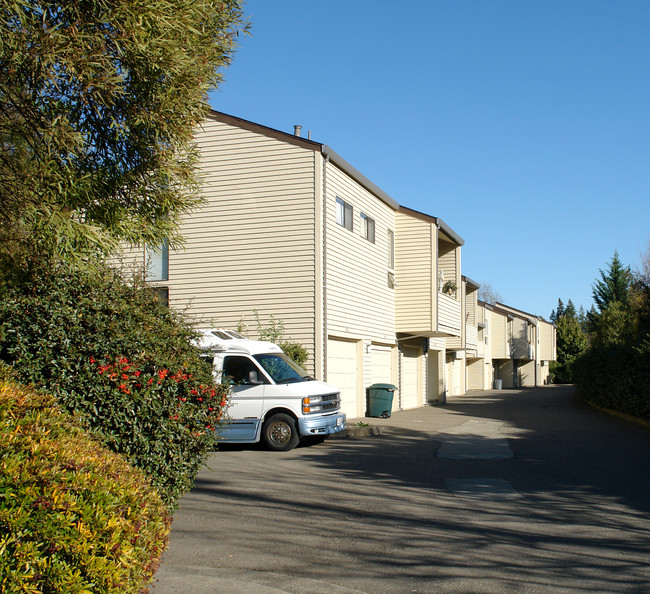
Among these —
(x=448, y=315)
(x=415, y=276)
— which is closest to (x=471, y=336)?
(x=448, y=315)

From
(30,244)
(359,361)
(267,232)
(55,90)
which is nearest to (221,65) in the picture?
(55,90)

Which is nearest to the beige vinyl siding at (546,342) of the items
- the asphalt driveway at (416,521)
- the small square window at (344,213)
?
the small square window at (344,213)

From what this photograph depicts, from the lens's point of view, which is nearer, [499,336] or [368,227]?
[368,227]

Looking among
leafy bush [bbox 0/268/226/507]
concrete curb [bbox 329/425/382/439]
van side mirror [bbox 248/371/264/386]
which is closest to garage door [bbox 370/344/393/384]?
concrete curb [bbox 329/425/382/439]

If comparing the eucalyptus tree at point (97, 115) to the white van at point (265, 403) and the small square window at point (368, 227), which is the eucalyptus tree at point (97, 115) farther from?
the small square window at point (368, 227)

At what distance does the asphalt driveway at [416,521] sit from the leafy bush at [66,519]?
1540 mm

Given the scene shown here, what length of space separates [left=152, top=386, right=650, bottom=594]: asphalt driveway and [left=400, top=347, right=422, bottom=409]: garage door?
38.3 feet

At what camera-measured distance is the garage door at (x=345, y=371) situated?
64.8 feet

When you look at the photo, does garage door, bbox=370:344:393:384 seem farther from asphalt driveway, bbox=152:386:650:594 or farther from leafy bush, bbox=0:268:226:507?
leafy bush, bbox=0:268:226:507

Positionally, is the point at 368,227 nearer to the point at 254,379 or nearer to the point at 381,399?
the point at 381,399

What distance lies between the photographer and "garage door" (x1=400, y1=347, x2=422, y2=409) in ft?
88.4

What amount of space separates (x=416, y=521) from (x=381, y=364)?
53.3 feet

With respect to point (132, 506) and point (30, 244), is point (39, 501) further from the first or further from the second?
point (30, 244)

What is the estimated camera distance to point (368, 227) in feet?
74.8
